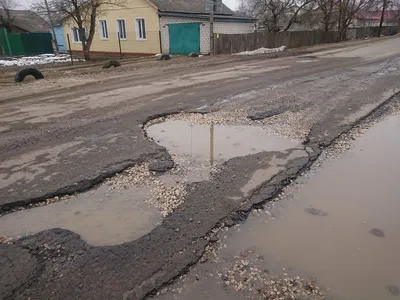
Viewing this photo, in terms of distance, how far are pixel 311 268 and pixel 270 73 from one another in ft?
30.5

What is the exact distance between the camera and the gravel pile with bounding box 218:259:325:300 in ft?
6.55

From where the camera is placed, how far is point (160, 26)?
22047 mm

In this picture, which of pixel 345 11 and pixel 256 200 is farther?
pixel 345 11

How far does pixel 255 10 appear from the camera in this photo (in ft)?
101

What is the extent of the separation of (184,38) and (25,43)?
60.8 ft

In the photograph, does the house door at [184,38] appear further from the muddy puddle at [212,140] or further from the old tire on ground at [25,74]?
the muddy puddle at [212,140]

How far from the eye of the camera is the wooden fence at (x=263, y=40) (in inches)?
800

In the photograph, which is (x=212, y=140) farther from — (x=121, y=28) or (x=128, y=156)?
(x=121, y=28)

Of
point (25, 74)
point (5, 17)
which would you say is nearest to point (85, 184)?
point (25, 74)

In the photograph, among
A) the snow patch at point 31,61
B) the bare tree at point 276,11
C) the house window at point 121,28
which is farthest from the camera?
the bare tree at point 276,11

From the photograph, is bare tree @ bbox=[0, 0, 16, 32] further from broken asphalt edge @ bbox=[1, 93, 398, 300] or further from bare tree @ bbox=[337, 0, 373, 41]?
broken asphalt edge @ bbox=[1, 93, 398, 300]

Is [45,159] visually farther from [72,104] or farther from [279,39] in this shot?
[279,39]

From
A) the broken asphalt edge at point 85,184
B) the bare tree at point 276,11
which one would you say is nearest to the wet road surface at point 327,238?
the broken asphalt edge at point 85,184

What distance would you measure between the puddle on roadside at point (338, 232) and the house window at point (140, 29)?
2219cm
